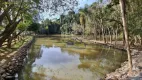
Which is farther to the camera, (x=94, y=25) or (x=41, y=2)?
(x=94, y=25)

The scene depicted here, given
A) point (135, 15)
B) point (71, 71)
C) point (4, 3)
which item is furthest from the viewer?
point (135, 15)

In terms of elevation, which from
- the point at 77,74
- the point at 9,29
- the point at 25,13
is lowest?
the point at 77,74

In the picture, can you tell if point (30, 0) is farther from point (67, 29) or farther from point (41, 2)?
point (67, 29)

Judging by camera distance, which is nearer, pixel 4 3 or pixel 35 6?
pixel 4 3

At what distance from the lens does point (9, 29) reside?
38.2ft

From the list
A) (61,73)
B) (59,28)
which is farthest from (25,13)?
(59,28)

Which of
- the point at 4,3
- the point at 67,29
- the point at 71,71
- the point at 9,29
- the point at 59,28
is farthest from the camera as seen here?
the point at 59,28

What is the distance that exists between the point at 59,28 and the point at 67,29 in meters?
13.8

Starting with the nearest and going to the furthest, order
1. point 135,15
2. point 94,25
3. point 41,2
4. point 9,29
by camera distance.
Result: point 9,29 → point 41,2 → point 135,15 → point 94,25

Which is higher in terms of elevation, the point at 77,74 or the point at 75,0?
the point at 75,0

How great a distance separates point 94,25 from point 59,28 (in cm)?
6495

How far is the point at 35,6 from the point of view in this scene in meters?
12.8

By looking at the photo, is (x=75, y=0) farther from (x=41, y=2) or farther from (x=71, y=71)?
(x=71, y=71)

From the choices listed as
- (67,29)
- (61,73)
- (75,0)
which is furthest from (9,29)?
(67,29)
